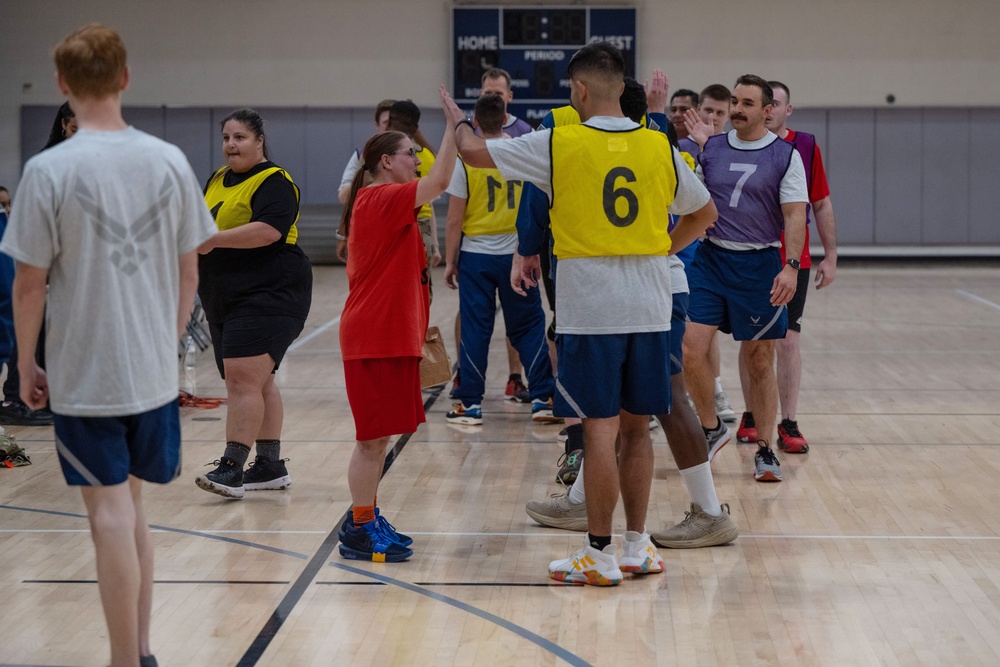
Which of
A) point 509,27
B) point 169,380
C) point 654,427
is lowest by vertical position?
point 654,427

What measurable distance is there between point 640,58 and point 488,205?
38.3ft

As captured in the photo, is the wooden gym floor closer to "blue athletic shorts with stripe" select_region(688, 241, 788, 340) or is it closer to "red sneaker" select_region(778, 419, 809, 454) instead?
"red sneaker" select_region(778, 419, 809, 454)

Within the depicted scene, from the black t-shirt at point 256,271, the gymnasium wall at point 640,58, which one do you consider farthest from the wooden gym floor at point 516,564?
the gymnasium wall at point 640,58

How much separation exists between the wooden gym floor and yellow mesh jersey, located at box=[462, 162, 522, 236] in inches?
44.3

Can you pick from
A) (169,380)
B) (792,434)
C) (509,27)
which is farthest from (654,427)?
(509,27)

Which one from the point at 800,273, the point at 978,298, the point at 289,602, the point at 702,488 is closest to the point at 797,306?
the point at 800,273

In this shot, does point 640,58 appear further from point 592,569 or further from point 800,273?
point 592,569

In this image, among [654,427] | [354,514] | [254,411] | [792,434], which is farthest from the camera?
[654,427]

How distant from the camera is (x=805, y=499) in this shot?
16.6 feet

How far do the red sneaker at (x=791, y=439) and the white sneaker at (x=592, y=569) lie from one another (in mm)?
2239

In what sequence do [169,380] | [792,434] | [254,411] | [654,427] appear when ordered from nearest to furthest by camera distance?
[169,380] < [254,411] < [792,434] < [654,427]

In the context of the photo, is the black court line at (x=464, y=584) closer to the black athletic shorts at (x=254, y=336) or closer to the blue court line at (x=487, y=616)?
the blue court line at (x=487, y=616)

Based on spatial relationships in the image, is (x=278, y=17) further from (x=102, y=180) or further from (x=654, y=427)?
(x=102, y=180)

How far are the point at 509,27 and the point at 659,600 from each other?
14.0 metres
